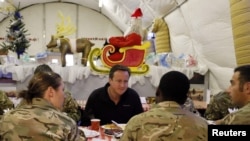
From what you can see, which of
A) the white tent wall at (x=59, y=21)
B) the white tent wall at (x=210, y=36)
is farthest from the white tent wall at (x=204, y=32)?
the white tent wall at (x=59, y=21)

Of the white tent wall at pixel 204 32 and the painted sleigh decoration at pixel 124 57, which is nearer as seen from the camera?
the white tent wall at pixel 204 32

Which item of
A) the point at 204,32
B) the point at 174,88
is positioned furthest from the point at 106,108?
the point at 204,32

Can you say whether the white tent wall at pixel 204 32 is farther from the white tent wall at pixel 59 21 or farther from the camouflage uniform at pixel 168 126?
the white tent wall at pixel 59 21

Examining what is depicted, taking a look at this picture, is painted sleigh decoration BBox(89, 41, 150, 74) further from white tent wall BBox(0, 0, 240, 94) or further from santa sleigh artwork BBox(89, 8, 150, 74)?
white tent wall BBox(0, 0, 240, 94)

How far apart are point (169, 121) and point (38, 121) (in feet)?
2.31

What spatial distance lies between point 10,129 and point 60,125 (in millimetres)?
267

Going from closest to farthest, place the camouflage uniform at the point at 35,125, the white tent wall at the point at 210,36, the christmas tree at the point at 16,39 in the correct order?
1. the camouflage uniform at the point at 35,125
2. the white tent wall at the point at 210,36
3. the christmas tree at the point at 16,39

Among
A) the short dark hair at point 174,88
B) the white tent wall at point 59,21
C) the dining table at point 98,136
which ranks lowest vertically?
the dining table at point 98,136

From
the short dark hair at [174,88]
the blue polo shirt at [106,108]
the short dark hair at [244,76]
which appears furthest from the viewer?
the blue polo shirt at [106,108]

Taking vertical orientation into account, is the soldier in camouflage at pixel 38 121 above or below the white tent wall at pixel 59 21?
below

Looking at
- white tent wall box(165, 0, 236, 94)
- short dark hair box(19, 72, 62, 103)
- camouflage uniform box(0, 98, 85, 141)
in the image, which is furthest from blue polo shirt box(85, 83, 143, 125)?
white tent wall box(165, 0, 236, 94)

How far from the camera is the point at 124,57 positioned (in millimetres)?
4496

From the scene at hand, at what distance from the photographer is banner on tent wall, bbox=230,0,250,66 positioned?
3035mm

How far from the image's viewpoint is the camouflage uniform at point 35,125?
1.68 m
